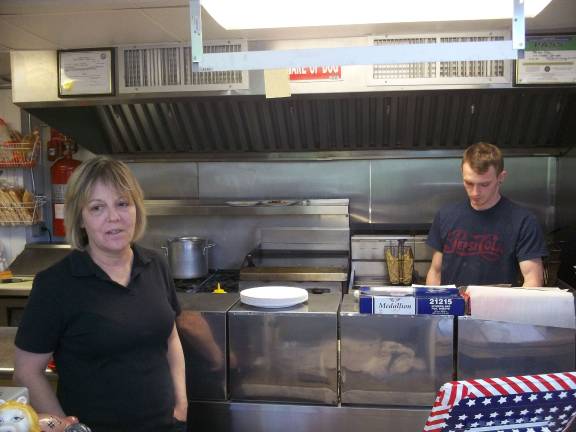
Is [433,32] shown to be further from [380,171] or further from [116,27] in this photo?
[116,27]

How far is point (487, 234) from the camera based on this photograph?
106 inches

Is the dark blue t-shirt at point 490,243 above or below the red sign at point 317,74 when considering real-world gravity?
below

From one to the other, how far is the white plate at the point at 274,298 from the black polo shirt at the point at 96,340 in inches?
17.1

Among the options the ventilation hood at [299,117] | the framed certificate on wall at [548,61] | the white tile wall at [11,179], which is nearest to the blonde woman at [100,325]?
the ventilation hood at [299,117]

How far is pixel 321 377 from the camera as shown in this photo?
1.96 m

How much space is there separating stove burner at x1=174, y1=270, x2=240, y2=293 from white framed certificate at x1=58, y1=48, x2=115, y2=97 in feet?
4.52

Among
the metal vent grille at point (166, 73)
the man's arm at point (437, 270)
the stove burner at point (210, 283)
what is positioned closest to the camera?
the man's arm at point (437, 270)

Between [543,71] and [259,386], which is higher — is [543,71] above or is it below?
above

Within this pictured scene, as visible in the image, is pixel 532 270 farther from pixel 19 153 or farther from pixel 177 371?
pixel 19 153

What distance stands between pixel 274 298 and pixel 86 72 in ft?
7.61

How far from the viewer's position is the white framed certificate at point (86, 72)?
344 cm

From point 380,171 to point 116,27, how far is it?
7.45 ft

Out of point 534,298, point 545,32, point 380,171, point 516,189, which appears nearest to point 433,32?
point 545,32

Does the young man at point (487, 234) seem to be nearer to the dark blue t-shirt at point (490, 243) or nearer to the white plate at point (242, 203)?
the dark blue t-shirt at point (490, 243)
